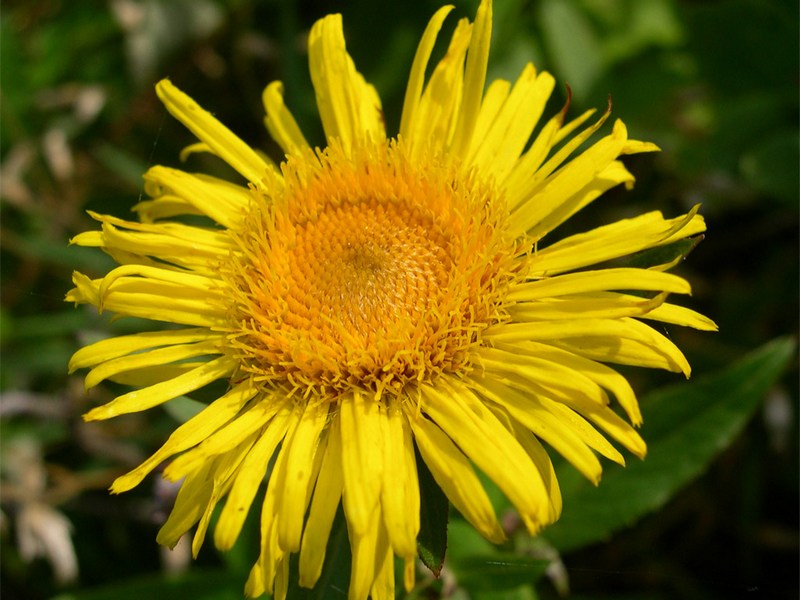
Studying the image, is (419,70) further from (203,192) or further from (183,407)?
(183,407)

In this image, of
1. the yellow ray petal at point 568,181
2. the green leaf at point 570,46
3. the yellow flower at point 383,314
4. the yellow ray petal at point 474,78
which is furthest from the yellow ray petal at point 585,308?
the green leaf at point 570,46

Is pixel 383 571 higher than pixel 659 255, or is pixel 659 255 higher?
pixel 659 255

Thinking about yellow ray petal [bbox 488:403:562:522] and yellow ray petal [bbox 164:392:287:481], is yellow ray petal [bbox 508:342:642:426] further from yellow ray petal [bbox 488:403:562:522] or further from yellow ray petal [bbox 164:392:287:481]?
yellow ray petal [bbox 164:392:287:481]

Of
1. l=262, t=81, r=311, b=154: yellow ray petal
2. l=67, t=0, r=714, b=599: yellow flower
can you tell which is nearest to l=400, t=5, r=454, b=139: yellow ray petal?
l=67, t=0, r=714, b=599: yellow flower

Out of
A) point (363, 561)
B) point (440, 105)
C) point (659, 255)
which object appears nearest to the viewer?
Answer: point (363, 561)

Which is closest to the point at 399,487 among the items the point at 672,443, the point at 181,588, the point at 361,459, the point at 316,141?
the point at 361,459

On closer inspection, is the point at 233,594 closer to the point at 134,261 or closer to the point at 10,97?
the point at 134,261
